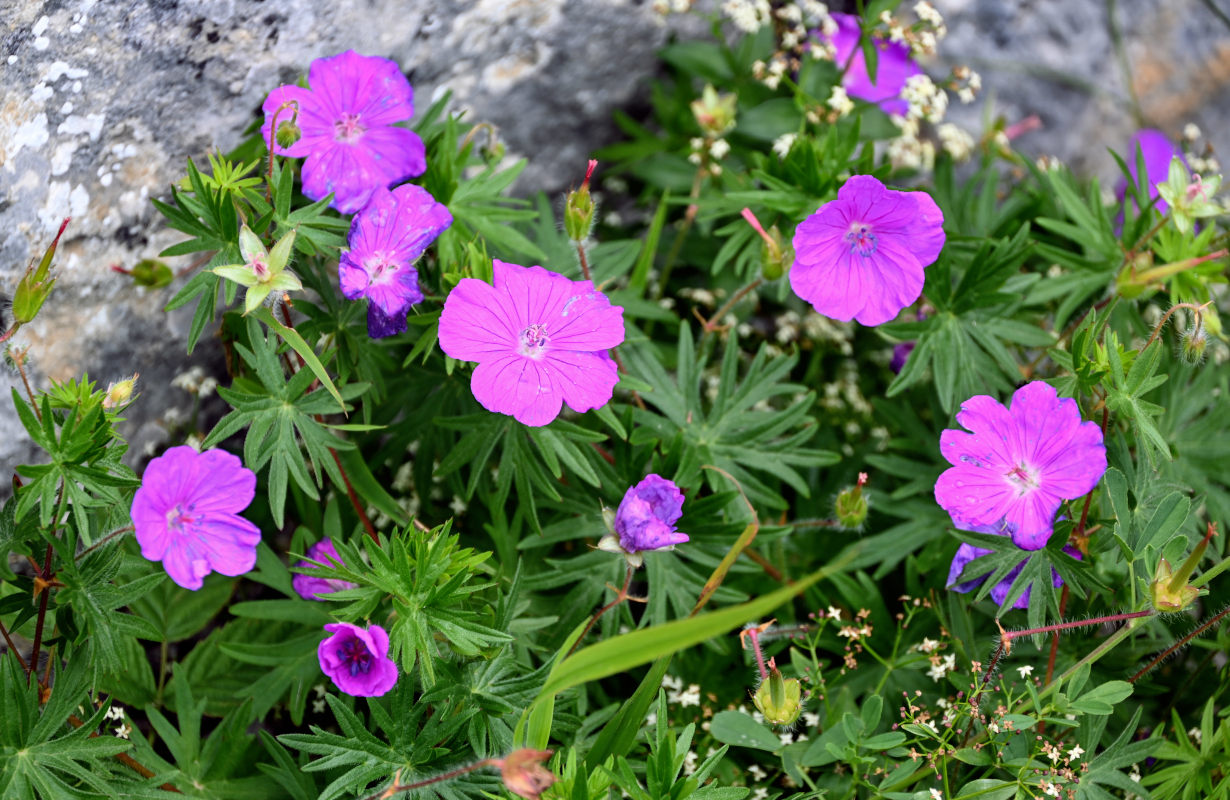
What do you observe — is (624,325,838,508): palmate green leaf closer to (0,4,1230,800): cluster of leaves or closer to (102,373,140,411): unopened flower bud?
(0,4,1230,800): cluster of leaves

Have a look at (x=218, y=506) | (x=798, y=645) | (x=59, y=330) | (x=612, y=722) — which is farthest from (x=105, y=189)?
(x=798, y=645)

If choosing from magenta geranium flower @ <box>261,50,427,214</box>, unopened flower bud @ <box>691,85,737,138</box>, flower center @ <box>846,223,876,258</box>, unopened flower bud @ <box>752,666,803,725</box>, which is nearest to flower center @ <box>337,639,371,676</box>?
unopened flower bud @ <box>752,666,803,725</box>

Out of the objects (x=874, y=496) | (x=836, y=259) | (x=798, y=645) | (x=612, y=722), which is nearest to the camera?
(x=612, y=722)

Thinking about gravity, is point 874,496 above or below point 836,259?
→ below

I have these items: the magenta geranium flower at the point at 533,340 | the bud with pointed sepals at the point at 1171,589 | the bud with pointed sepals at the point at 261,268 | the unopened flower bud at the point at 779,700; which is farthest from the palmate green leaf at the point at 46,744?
the bud with pointed sepals at the point at 1171,589

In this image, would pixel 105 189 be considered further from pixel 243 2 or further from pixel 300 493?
pixel 300 493

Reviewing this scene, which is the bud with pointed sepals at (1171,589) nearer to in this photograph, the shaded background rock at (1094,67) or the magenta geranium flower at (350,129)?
the magenta geranium flower at (350,129)
